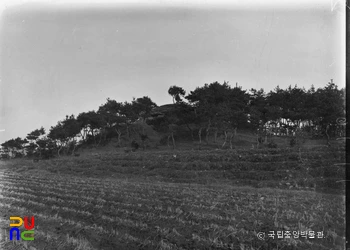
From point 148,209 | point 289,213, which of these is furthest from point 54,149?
point 289,213

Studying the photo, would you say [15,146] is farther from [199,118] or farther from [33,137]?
[199,118]

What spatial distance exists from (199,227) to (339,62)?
475 cm

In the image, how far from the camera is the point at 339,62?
13.8ft

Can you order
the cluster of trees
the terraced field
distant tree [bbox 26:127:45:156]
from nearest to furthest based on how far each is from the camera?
the terraced field < the cluster of trees < distant tree [bbox 26:127:45:156]

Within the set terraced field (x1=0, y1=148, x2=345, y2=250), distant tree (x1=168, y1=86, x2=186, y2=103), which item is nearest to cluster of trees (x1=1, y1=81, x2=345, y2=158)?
distant tree (x1=168, y1=86, x2=186, y2=103)

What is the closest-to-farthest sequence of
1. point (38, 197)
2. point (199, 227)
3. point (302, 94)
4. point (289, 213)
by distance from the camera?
point (199, 227) < point (289, 213) < point (38, 197) < point (302, 94)

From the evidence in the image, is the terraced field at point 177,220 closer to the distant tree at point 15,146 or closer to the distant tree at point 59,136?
the distant tree at point 59,136

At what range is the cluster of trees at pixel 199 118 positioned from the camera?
3067 centimetres

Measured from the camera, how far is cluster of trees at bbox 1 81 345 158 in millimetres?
30672

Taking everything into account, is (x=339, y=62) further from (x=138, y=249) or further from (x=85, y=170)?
(x=85, y=170)

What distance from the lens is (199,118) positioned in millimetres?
35156

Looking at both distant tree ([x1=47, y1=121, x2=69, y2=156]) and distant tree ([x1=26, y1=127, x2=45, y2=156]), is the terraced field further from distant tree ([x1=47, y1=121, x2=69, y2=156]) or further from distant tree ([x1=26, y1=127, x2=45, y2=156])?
distant tree ([x1=26, y1=127, x2=45, y2=156])

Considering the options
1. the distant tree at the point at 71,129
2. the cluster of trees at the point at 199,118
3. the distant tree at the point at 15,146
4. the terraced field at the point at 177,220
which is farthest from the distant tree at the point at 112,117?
the terraced field at the point at 177,220

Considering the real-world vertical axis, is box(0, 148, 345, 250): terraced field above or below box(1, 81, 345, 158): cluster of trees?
below
